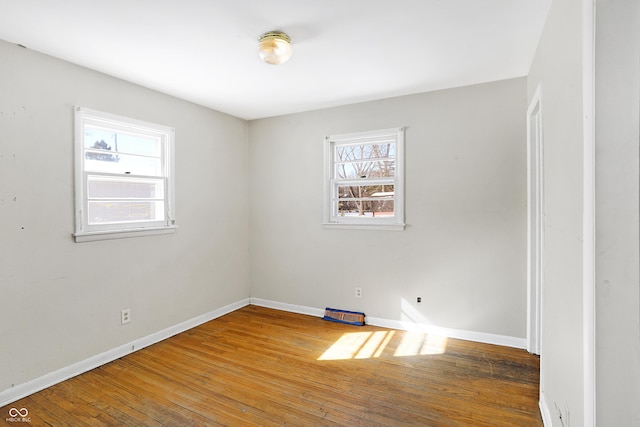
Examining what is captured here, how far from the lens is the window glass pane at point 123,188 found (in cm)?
277

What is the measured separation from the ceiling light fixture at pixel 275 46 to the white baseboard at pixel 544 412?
281 centimetres

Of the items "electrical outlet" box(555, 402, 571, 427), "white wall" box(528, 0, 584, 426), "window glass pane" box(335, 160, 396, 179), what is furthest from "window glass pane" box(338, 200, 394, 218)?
"electrical outlet" box(555, 402, 571, 427)

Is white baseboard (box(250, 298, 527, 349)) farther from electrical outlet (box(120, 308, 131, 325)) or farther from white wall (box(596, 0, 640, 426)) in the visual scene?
white wall (box(596, 0, 640, 426))

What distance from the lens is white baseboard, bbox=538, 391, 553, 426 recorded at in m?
1.86

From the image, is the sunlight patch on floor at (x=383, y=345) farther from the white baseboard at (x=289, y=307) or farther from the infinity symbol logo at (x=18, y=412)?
the infinity symbol logo at (x=18, y=412)

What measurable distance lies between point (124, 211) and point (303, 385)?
7.33 ft

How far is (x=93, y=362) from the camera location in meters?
2.71

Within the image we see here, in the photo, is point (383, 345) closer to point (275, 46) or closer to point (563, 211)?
point (563, 211)

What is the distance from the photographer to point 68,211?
2.56m

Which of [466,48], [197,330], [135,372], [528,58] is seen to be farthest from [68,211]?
[528,58]

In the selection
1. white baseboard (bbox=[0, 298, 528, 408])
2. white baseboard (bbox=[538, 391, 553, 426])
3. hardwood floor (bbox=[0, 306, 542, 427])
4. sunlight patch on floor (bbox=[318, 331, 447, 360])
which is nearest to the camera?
white baseboard (bbox=[538, 391, 553, 426])

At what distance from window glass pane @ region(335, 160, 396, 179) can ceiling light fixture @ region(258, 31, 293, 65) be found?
1710 mm

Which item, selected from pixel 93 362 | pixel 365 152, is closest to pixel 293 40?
pixel 365 152

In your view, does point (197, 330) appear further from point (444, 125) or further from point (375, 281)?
point (444, 125)
